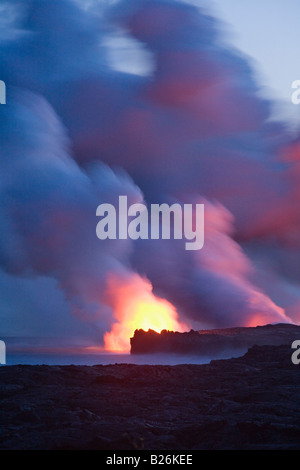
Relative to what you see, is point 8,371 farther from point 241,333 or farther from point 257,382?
point 241,333

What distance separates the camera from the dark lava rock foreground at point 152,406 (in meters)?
41.1

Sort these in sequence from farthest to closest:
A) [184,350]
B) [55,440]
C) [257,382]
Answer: [184,350] → [257,382] → [55,440]

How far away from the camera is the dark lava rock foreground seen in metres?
41.1

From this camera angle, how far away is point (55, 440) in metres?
40.1

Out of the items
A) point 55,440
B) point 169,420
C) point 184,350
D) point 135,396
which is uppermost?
point 184,350

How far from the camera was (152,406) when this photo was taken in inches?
2117

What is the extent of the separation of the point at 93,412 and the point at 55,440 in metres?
11.9

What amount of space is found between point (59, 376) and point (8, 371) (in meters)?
5.81

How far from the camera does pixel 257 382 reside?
6569 cm
